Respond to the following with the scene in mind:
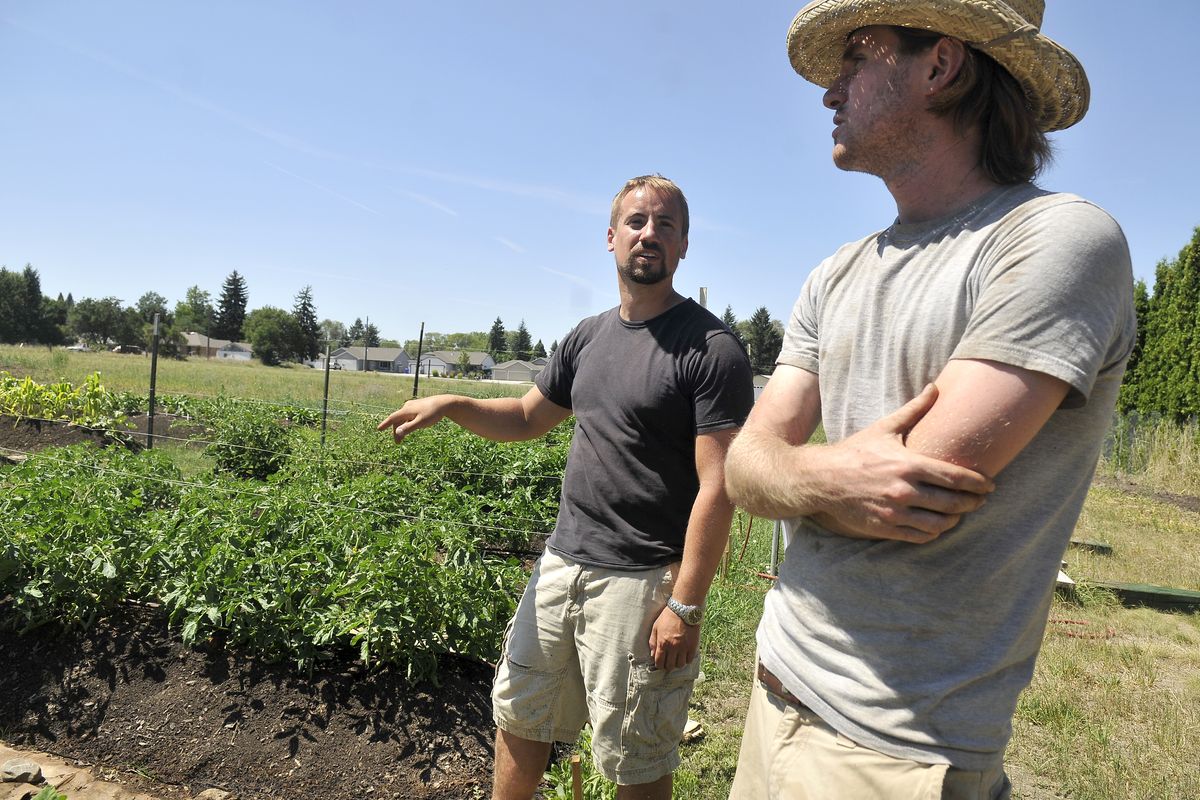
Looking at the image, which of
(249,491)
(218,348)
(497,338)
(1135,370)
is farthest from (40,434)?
(218,348)

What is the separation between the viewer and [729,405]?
2.28 m

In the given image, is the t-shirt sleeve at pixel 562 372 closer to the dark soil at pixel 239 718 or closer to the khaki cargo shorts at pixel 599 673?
the khaki cargo shorts at pixel 599 673

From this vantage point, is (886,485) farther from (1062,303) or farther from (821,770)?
(821,770)

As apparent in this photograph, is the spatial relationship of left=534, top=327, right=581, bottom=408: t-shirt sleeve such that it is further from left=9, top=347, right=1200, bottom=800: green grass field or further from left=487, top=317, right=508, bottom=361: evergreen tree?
left=487, top=317, right=508, bottom=361: evergreen tree

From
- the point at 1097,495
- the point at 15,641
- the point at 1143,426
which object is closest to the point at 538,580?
the point at 15,641

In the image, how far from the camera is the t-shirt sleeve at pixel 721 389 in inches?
89.7

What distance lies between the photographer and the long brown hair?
1.36 m

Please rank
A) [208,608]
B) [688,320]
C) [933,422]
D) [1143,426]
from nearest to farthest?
[933,422]
[688,320]
[208,608]
[1143,426]

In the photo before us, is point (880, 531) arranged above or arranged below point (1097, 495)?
above

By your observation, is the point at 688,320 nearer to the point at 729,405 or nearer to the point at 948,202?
the point at 729,405

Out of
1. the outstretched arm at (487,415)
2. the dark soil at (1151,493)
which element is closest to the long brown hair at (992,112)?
the outstretched arm at (487,415)

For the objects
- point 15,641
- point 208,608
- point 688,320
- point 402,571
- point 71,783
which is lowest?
point 71,783

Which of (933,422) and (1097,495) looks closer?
(933,422)

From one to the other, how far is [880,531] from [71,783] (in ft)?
10.7
